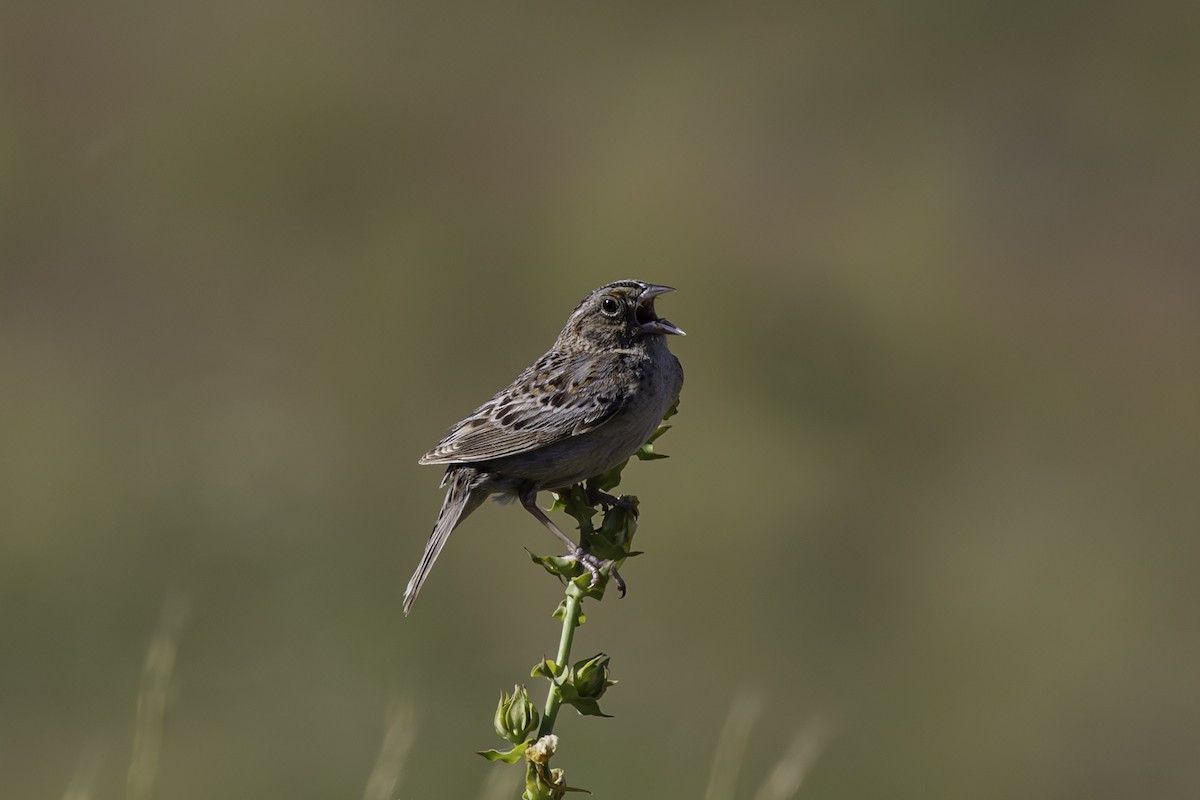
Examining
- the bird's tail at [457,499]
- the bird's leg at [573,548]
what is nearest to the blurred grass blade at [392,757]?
the bird's leg at [573,548]

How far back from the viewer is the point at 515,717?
10.0 feet

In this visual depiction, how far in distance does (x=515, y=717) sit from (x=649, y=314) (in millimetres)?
2533

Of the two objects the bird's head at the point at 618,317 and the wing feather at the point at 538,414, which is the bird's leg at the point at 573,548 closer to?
the wing feather at the point at 538,414

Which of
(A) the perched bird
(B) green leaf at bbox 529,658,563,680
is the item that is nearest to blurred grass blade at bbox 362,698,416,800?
(B) green leaf at bbox 529,658,563,680

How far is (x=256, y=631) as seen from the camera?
10625mm

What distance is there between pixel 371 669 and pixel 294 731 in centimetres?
78

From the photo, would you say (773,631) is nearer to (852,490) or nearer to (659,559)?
(659,559)

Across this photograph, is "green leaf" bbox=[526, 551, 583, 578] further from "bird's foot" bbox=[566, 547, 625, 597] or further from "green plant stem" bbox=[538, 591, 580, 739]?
"green plant stem" bbox=[538, 591, 580, 739]

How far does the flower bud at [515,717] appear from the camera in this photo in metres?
3.04

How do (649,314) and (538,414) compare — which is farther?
(649,314)

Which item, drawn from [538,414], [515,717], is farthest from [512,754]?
[538,414]

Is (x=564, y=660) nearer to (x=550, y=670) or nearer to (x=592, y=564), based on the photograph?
(x=550, y=670)

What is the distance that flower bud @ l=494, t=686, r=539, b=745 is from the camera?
304 cm

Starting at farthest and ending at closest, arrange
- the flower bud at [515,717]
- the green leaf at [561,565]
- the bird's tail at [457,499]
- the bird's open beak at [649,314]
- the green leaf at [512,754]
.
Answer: the bird's open beak at [649,314] → the bird's tail at [457,499] → the green leaf at [561,565] → the flower bud at [515,717] → the green leaf at [512,754]
